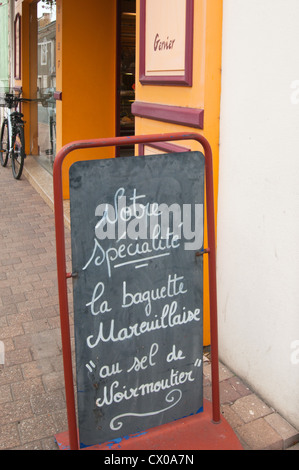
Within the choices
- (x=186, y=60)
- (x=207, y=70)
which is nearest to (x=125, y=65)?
(x=186, y=60)

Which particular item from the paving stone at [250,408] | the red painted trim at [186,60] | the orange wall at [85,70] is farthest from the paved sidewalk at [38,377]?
the orange wall at [85,70]

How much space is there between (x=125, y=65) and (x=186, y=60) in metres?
4.62

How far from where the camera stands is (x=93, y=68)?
697cm

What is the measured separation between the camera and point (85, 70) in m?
6.93

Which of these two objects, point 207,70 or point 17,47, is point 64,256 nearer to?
point 207,70

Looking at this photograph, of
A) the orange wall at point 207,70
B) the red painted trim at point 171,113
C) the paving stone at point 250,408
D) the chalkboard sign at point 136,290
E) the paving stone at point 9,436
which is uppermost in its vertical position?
the orange wall at point 207,70

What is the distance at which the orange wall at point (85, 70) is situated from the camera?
6738 millimetres

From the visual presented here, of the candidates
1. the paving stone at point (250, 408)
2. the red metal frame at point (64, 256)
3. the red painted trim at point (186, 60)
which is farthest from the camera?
the red painted trim at point (186, 60)

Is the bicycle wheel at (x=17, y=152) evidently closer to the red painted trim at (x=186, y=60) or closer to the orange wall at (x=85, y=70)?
the orange wall at (x=85, y=70)

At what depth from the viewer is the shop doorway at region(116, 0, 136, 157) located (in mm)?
7023

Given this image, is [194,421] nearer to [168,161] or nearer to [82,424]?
[82,424]

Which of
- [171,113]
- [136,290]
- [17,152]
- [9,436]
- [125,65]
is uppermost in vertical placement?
[125,65]

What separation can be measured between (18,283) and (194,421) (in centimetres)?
254

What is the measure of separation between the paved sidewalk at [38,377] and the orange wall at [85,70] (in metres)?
2.20
